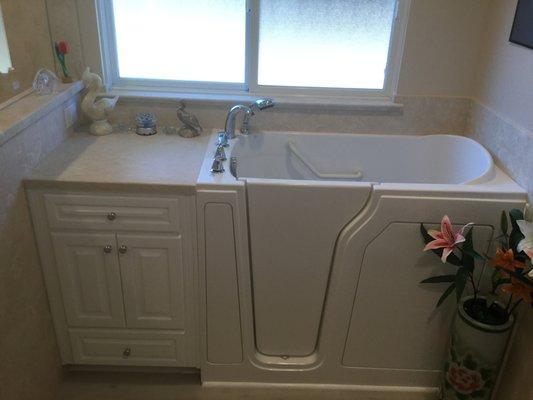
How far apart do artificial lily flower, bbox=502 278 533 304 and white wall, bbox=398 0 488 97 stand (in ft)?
3.32

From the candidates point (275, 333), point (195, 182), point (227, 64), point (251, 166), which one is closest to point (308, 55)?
point (227, 64)

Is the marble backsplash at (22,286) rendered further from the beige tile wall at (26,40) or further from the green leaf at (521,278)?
the green leaf at (521,278)

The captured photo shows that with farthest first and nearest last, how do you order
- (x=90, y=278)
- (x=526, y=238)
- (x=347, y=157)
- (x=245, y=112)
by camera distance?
(x=347, y=157), (x=245, y=112), (x=90, y=278), (x=526, y=238)

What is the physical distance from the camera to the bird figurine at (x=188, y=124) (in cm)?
200

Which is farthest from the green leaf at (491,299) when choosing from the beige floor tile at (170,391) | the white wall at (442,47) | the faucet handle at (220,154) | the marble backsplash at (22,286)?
the marble backsplash at (22,286)

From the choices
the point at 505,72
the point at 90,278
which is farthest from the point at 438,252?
the point at 90,278

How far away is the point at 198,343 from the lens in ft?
5.98

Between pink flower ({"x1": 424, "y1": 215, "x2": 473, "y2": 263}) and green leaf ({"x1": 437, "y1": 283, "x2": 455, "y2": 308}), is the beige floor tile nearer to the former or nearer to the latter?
green leaf ({"x1": 437, "y1": 283, "x2": 455, "y2": 308})

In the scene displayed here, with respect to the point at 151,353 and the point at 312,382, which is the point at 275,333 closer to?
the point at 312,382

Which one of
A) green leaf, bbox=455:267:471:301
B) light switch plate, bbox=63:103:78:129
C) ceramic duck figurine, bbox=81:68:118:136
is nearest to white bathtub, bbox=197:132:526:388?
green leaf, bbox=455:267:471:301

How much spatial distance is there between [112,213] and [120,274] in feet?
0.79

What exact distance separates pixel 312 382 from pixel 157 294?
0.72 meters

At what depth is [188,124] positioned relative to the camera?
2021 millimetres

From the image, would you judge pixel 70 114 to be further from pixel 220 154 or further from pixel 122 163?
pixel 220 154
